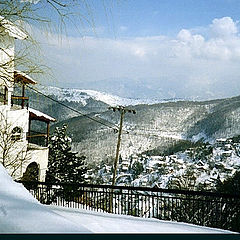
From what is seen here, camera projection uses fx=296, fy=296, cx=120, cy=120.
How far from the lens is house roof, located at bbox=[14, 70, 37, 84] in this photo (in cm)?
243

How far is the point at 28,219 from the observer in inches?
33.4

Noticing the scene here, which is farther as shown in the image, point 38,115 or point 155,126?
point 155,126

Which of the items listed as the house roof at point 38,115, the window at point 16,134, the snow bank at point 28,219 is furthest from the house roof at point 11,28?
the house roof at point 38,115

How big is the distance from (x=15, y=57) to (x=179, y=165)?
46.8 m

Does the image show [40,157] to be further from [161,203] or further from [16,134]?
[161,203]

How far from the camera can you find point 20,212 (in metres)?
0.90

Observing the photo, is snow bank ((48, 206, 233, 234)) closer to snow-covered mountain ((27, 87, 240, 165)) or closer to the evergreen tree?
the evergreen tree

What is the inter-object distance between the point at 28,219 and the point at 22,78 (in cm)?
205

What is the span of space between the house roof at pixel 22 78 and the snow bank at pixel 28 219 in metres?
1.55

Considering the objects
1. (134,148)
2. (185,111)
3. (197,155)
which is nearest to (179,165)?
(197,155)

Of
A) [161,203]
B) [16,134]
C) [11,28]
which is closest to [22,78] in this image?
[11,28]

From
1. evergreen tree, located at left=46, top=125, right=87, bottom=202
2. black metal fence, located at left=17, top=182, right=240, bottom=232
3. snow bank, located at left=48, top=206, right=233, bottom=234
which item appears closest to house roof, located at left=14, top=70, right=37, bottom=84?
snow bank, located at left=48, top=206, right=233, bottom=234

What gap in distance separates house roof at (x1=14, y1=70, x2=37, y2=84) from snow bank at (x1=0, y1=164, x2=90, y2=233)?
155 cm

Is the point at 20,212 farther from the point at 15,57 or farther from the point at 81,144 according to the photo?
the point at 81,144
